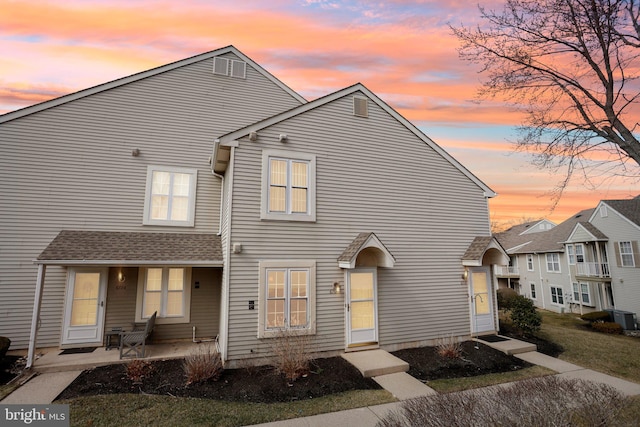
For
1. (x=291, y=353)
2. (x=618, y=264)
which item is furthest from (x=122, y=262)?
(x=618, y=264)

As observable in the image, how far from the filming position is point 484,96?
10.8 m

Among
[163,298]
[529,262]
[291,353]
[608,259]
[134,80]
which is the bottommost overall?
[291,353]

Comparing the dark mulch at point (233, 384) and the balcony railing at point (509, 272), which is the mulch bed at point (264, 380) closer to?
the dark mulch at point (233, 384)

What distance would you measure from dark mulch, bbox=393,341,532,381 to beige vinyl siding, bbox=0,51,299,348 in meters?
8.10

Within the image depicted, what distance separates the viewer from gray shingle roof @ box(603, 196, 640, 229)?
21056 millimetres

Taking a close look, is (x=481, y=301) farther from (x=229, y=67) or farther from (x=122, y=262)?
(x=229, y=67)

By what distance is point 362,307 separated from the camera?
9711 millimetres

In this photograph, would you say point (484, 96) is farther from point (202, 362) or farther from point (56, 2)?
point (56, 2)

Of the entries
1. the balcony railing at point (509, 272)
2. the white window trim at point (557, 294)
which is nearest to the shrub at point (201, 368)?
the white window trim at point (557, 294)

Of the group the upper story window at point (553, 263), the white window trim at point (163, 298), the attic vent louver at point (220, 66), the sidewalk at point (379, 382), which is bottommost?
the sidewalk at point (379, 382)

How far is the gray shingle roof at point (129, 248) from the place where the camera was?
28.3 ft

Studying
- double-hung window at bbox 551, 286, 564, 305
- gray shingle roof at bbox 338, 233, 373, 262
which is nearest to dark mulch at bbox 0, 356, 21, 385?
gray shingle roof at bbox 338, 233, 373, 262

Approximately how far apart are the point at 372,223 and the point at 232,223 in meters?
4.49

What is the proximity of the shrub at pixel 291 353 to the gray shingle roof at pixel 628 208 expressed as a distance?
24874 millimetres
